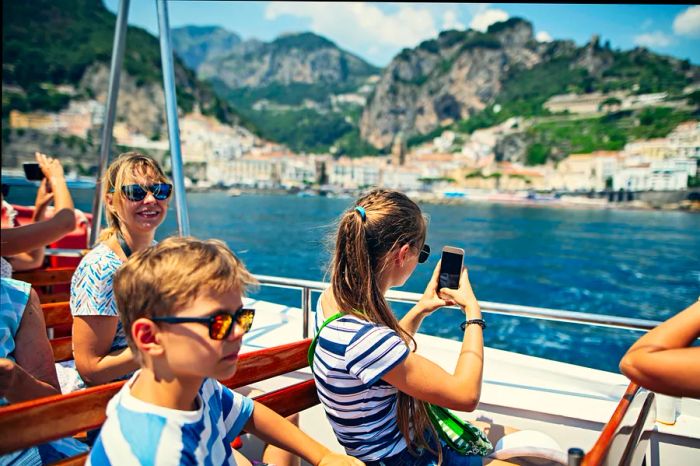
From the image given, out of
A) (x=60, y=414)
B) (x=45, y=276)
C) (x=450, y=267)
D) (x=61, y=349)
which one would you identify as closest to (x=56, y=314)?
(x=61, y=349)

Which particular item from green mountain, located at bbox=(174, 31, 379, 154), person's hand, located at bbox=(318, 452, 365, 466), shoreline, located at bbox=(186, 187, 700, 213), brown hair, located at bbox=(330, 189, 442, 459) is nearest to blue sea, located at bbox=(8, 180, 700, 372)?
brown hair, located at bbox=(330, 189, 442, 459)

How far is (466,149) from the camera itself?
3669 inches

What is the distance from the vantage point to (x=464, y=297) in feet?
4.30

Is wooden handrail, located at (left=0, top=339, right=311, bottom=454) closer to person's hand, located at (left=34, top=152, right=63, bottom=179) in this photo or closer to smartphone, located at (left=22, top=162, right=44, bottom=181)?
person's hand, located at (left=34, top=152, right=63, bottom=179)

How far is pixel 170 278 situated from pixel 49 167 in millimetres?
1260

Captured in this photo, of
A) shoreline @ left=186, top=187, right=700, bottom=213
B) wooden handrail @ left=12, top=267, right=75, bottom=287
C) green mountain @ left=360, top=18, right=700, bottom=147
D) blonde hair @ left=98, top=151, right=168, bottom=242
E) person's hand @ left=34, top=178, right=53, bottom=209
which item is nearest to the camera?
blonde hair @ left=98, top=151, right=168, bottom=242

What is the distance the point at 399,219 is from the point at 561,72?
108 meters

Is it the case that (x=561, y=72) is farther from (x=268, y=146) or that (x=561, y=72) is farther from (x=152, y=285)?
(x=152, y=285)

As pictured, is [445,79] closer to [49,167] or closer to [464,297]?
[49,167]

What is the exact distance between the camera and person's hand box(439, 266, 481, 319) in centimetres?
128

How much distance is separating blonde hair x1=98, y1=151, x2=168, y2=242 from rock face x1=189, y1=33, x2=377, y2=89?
151m

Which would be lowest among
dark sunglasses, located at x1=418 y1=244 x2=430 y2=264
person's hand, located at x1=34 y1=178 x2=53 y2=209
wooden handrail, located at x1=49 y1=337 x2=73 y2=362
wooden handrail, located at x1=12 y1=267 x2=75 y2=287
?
wooden handrail, located at x1=49 y1=337 x2=73 y2=362

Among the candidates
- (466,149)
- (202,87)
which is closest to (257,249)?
(466,149)

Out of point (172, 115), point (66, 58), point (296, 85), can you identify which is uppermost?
point (296, 85)
